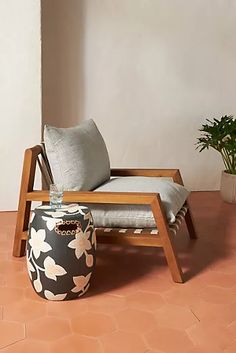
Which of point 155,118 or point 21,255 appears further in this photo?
point 155,118

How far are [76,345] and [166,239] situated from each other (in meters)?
0.77

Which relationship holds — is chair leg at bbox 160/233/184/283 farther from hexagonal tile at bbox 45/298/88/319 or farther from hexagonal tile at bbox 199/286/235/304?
hexagonal tile at bbox 45/298/88/319

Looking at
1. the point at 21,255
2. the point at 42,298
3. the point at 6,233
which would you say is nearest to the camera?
the point at 42,298

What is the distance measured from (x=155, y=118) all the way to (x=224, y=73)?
32.2 inches

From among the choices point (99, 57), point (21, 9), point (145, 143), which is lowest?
point (145, 143)

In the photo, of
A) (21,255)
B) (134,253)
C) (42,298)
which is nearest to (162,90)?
(134,253)

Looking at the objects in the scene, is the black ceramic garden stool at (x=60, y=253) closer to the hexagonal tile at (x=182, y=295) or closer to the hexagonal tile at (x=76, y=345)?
the hexagonal tile at (x=76, y=345)

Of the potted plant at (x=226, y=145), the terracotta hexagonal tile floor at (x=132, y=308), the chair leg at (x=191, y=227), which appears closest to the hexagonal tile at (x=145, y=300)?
the terracotta hexagonal tile floor at (x=132, y=308)

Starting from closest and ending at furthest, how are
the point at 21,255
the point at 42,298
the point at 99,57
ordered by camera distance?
1. the point at 42,298
2. the point at 21,255
3. the point at 99,57

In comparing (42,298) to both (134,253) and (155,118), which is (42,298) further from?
(155,118)

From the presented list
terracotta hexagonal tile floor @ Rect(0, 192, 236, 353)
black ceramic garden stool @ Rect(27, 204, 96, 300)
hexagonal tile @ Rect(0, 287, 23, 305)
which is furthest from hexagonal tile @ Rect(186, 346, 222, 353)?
hexagonal tile @ Rect(0, 287, 23, 305)

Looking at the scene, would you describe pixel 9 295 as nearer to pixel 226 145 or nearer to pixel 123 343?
pixel 123 343

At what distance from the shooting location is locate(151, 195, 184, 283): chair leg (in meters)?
2.29

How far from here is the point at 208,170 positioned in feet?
14.9
